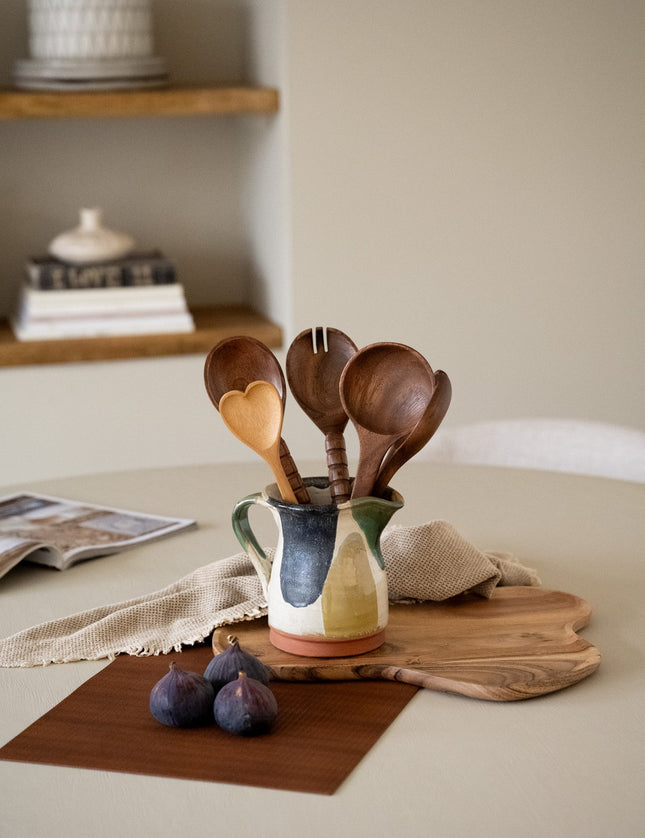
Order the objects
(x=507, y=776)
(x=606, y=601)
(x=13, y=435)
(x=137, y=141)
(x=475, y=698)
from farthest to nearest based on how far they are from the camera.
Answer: (x=137, y=141)
(x=13, y=435)
(x=606, y=601)
(x=475, y=698)
(x=507, y=776)

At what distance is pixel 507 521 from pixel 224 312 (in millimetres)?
1453

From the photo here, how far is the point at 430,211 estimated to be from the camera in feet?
7.90

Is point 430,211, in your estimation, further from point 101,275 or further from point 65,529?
point 65,529

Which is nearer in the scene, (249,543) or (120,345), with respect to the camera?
(249,543)

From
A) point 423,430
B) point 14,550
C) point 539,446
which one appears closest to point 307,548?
point 423,430

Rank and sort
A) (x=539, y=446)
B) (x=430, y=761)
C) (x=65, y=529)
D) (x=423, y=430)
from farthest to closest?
(x=539, y=446) < (x=65, y=529) < (x=423, y=430) < (x=430, y=761)

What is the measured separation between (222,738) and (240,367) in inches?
12.9

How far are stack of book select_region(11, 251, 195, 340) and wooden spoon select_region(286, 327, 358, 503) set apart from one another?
1.44 m

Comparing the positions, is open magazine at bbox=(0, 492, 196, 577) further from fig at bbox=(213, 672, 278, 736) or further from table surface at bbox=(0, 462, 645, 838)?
fig at bbox=(213, 672, 278, 736)

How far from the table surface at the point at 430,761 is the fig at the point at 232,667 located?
4.4 inches

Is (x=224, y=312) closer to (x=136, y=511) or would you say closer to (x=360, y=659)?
(x=136, y=511)

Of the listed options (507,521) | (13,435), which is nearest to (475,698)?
(507,521)

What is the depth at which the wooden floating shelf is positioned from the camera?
2.22 meters

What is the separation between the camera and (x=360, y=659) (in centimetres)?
95
